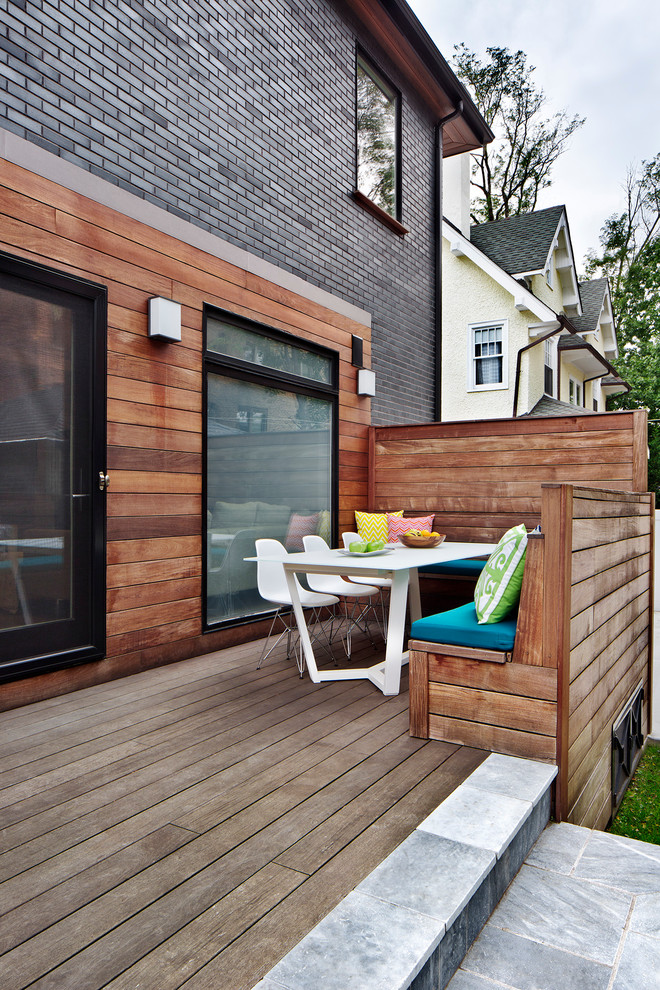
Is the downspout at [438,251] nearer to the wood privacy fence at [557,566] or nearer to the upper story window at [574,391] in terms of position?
the wood privacy fence at [557,566]

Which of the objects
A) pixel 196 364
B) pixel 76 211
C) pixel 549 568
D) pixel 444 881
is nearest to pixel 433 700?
pixel 549 568

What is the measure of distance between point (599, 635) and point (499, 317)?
9392mm

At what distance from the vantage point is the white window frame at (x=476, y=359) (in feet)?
37.3

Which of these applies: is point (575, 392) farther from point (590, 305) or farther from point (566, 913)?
point (566, 913)

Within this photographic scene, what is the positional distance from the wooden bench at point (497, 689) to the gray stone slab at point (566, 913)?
578mm

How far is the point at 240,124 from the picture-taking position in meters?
4.31

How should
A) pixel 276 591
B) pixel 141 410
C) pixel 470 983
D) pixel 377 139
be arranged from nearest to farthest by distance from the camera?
pixel 470 983
pixel 141 410
pixel 276 591
pixel 377 139

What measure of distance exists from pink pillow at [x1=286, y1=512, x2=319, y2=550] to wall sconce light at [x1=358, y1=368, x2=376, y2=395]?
1198 mm

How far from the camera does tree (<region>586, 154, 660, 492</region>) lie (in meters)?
20.3

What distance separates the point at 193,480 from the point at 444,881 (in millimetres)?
2713

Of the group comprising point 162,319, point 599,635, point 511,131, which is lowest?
point 599,635

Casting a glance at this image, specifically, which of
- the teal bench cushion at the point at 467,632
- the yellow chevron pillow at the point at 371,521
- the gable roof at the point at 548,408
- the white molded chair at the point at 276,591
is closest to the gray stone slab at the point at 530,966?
the teal bench cushion at the point at 467,632

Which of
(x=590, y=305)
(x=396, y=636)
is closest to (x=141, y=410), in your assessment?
(x=396, y=636)

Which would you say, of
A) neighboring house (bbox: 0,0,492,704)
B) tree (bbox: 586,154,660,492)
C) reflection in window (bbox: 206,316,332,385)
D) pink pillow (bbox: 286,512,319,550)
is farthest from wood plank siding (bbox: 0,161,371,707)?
tree (bbox: 586,154,660,492)
